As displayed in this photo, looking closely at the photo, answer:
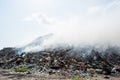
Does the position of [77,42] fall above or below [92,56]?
above

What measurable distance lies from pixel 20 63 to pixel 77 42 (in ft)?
44.8

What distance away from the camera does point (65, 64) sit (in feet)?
111

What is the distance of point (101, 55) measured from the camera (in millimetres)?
37438

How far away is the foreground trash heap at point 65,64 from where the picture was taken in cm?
3038

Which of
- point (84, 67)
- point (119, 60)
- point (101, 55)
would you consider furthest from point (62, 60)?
point (119, 60)

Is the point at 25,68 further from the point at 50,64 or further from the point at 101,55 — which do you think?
the point at 101,55

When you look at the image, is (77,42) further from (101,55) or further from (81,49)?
(101,55)

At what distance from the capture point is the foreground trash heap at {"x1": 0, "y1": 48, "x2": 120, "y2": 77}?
30.4 m

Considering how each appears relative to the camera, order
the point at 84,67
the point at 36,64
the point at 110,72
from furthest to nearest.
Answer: the point at 36,64
the point at 84,67
the point at 110,72

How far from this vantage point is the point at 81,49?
40438 mm

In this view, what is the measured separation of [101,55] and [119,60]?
10.6 ft

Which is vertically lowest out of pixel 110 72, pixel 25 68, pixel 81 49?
pixel 110 72

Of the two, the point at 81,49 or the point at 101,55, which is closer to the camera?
the point at 101,55

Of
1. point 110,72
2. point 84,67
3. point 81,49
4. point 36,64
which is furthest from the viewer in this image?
point 81,49
